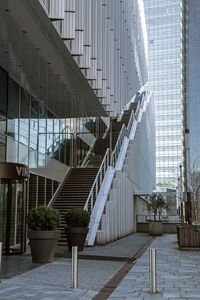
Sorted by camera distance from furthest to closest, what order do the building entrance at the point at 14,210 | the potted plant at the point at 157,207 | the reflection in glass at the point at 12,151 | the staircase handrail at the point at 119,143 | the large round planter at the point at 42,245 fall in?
the potted plant at the point at 157,207
the staircase handrail at the point at 119,143
the reflection in glass at the point at 12,151
the building entrance at the point at 14,210
the large round planter at the point at 42,245

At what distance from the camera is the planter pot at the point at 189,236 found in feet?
55.4

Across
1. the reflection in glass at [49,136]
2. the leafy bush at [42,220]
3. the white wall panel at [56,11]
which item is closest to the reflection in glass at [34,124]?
the reflection in glass at [49,136]

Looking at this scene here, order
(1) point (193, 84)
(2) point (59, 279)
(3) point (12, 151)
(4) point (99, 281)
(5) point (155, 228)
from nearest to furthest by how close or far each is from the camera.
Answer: (4) point (99, 281) → (2) point (59, 279) → (3) point (12, 151) → (5) point (155, 228) → (1) point (193, 84)

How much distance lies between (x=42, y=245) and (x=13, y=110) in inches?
280

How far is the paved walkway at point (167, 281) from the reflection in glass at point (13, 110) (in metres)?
7.04

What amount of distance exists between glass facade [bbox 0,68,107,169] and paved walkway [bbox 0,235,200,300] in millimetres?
5838

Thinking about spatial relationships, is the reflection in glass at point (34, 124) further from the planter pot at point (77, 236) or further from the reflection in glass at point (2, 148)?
the planter pot at point (77, 236)

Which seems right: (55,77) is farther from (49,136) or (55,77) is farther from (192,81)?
(192,81)

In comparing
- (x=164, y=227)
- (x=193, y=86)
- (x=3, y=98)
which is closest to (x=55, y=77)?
(x=3, y=98)

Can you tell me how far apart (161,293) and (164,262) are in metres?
5.19

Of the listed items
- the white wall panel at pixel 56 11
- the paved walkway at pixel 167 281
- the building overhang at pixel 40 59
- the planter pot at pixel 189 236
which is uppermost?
the white wall panel at pixel 56 11

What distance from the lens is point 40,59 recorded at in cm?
1563

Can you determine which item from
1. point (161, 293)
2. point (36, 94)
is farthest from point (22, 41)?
point (161, 293)

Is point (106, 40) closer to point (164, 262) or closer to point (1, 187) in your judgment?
point (1, 187)
